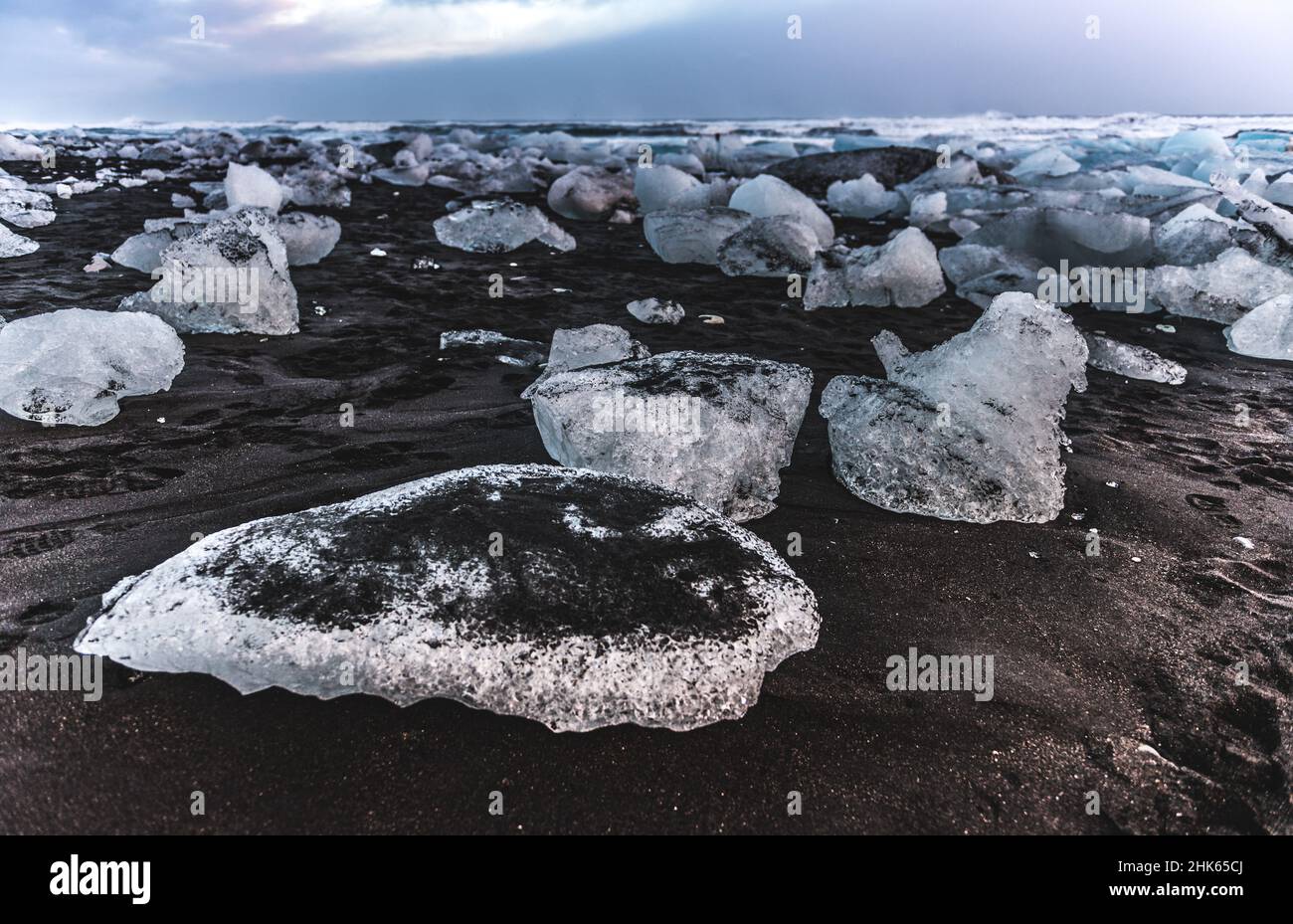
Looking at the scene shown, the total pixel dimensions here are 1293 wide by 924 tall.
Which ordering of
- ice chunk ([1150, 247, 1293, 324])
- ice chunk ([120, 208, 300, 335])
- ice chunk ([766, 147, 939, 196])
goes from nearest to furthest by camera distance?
ice chunk ([120, 208, 300, 335]), ice chunk ([1150, 247, 1293, 324]), ice chunk ([766, 147, 939, 196])

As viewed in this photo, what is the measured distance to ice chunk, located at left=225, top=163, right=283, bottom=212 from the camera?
278 inches

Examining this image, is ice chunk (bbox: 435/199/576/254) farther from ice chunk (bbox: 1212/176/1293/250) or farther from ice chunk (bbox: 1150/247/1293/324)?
ice chunk (bbox: 1212/176/1293/250)

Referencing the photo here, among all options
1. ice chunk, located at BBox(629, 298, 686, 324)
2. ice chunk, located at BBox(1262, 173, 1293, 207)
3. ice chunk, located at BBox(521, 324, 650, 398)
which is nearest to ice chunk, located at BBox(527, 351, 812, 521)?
ice chunk, located at BBox(521, 324, 650, 398)

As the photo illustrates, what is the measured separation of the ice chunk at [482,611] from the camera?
4.83 feet

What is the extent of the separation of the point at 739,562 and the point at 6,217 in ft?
23.7

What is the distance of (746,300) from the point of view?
487 centimetres

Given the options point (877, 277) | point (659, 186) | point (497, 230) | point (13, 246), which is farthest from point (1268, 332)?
point (13, 246)

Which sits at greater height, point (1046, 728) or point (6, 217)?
point (6, 217)

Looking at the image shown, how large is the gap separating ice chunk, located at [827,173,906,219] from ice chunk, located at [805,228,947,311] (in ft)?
13.8

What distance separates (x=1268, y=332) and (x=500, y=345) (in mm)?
3845
